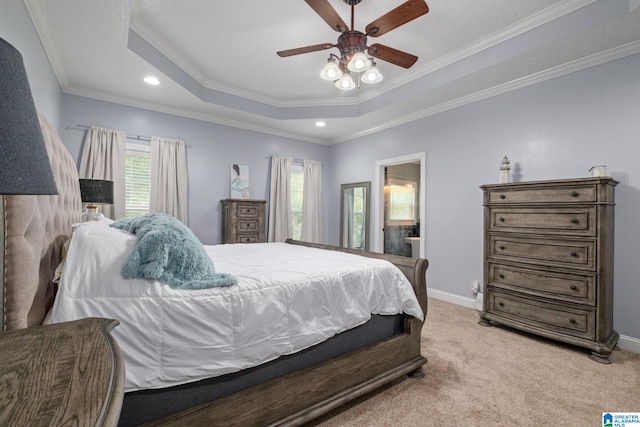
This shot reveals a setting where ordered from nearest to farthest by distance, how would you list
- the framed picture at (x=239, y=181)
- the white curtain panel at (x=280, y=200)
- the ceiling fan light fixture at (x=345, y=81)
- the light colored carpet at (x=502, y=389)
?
the light colored carpet at (x=502, y=389) < the ceiling fan light fixture at (x=345, y=81) < the framed picture at (x=239, y=181) < the white curtain panel at (x=280, y=200)

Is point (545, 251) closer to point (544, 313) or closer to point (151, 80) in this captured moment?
point (544, 313)

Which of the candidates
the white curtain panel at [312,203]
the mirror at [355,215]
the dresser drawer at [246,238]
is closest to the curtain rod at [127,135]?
the dresser drawer at [246,238]

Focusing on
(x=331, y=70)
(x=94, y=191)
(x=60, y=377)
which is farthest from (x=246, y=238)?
(x=60, y=377)

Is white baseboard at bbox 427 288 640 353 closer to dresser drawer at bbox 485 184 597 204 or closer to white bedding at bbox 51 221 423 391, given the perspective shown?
dresser drawer at bbox 485 184 597 204

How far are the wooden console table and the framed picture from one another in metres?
4.07

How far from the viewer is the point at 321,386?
1568 millimetres

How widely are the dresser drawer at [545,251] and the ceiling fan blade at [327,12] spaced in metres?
2.51

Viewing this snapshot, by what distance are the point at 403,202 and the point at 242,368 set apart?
5641 mm

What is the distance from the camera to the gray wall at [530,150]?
2535mm

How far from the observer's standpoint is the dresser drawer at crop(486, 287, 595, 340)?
2395mm

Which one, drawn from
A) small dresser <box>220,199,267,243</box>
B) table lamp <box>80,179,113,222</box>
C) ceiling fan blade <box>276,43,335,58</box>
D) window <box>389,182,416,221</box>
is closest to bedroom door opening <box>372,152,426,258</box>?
window <box>389,182,416,221</box>

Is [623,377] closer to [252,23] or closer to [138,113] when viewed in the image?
[252,23]

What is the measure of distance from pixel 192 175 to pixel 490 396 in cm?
431

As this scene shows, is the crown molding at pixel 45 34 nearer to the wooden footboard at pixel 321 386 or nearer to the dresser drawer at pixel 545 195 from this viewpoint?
the wooden footboard at pixel 321 386
